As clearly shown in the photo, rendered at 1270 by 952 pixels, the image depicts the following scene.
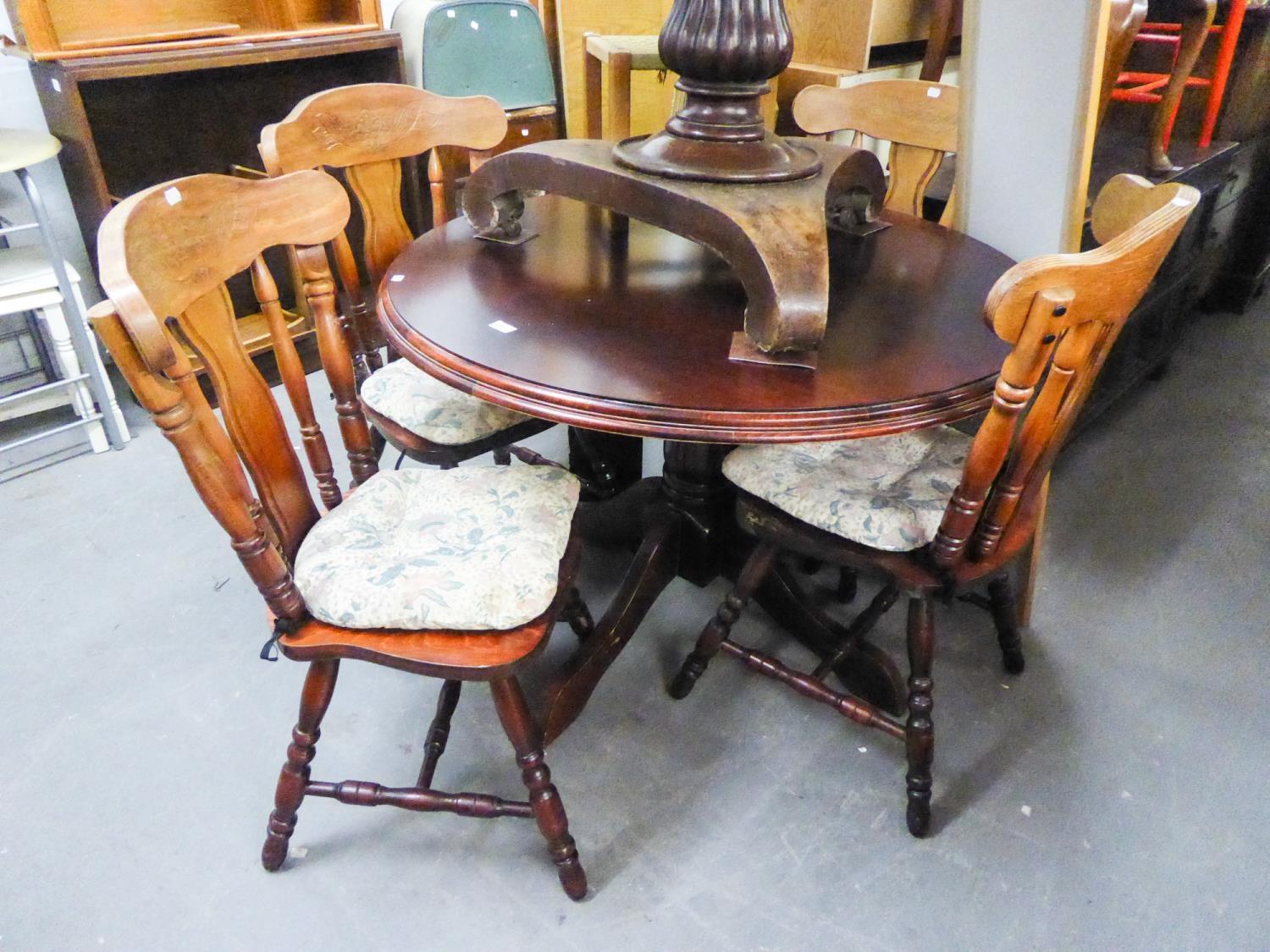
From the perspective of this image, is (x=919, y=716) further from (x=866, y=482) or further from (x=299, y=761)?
(x=299, y=761)

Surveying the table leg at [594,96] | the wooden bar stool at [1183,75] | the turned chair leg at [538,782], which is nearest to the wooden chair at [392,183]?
the turned chair leg at [538,782]

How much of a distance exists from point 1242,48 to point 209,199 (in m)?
3.19

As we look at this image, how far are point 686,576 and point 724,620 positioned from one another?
409mm

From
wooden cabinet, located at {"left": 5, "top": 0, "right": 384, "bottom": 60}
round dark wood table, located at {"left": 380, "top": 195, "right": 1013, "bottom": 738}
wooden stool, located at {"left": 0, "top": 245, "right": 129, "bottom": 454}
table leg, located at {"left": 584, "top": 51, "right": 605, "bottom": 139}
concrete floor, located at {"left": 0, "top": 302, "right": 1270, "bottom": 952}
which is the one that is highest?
wooden cabinet, located at {"left": 5, "top": 0, "right": 384, "bottom": 60}

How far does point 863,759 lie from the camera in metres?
1.54

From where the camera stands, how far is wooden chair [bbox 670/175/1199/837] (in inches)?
37.5

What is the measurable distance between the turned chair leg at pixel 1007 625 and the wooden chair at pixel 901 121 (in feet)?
2.41

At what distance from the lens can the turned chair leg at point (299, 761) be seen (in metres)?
1.22

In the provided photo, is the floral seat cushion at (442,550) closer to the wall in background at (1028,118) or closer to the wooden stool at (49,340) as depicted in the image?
the wall in background at (1028,118)

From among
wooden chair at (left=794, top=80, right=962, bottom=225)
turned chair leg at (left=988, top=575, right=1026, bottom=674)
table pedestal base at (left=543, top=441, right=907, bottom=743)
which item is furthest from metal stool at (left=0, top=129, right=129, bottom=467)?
turned chair leg at (left=988, top=575, right=1026, bottom=674)

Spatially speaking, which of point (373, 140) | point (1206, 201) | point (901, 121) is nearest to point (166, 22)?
point (373, 140)

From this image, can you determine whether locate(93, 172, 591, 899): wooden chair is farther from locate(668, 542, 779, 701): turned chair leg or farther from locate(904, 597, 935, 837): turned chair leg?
locate(904, 597, 935, 837): turned chair leg

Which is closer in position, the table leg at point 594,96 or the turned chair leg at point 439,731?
the turned chair leg at point 439,731

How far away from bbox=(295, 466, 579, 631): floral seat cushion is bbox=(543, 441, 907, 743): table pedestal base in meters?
0.35
